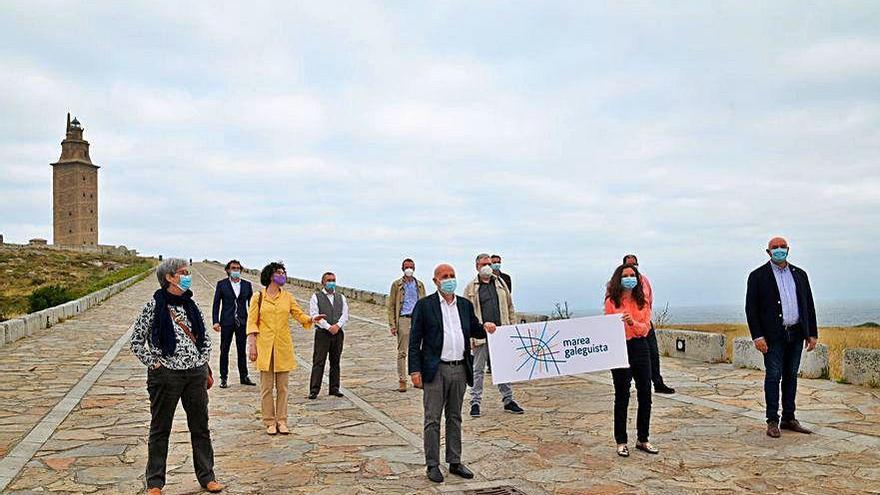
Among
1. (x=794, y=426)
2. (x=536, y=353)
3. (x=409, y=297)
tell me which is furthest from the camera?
(x=409, y=297)

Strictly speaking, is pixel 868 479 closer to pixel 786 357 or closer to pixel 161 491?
pixel 786 357

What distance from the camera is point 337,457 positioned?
7559mm

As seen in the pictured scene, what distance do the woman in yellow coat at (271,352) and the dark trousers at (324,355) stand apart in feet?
6.68

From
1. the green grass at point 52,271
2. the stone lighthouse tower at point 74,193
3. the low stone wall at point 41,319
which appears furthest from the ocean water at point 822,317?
the stone lighthouse tower at point 74,193

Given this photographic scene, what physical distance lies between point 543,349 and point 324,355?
141 inches

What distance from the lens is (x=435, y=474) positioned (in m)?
6.71

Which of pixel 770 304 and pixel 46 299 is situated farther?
pixel 46 299

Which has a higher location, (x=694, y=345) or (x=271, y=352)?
(x=271, y=352)

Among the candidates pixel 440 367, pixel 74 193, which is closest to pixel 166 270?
pixel 440 367

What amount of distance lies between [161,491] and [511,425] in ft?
13.7

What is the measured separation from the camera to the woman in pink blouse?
757 cm

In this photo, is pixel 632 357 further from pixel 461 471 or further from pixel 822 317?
pixel 822 317

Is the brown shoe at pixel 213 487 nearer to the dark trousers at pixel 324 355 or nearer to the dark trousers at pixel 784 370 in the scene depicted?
the dark trousers at pixel 324 355

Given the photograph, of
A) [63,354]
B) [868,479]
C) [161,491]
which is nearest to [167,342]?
[161,491]
